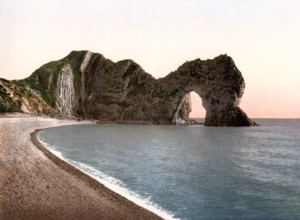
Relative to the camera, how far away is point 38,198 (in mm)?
14031

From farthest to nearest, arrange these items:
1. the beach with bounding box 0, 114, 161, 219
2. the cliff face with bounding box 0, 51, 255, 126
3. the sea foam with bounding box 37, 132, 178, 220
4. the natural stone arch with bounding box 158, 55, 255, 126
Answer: the cliff face with bounding box 0, 51, 255, 126 → the natural stone arch with bounding box 158, 55, 255, 126 → the sea foam with bounding box 37, 132, 178, 220 → the beach with bounding box 0, 114, 161, 219

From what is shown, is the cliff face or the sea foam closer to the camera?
the sea foam

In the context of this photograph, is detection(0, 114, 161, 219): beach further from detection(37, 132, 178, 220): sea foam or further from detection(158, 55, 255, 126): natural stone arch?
detection(158, 55, 255, 126): natural stone arch

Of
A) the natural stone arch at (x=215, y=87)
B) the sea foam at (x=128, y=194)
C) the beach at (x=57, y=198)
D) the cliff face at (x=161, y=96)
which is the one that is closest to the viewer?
the beach at (x=57, y=198)

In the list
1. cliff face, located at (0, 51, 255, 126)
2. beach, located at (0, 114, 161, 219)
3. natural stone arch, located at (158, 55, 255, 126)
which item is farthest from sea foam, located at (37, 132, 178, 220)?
cliff face, located at (0, 51, 255, 126)

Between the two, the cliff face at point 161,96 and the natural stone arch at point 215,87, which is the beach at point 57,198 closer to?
the natural stone arch at point 215,87

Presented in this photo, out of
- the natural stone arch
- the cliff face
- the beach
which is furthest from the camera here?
the cliff face

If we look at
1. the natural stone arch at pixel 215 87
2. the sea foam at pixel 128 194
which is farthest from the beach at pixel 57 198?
the natural stone arch at pixel 215 87

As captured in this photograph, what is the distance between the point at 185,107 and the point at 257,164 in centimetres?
14588

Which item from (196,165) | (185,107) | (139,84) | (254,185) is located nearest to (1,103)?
(139,84)

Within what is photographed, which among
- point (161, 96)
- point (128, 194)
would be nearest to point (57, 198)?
point (128, 194)

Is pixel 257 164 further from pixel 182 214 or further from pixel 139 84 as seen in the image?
pixel 139 84

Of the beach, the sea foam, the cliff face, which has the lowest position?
the sea foam

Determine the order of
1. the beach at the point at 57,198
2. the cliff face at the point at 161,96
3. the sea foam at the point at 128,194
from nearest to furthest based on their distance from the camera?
the beach at the point at 57,198 < the sea foam at the point at 128,194 < the cliff face at the point at 161,96
